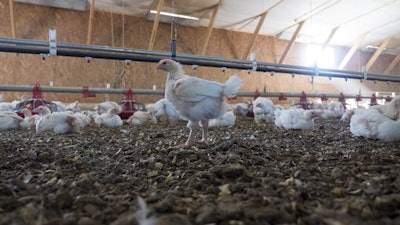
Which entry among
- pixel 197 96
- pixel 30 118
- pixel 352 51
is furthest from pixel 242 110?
pixel 352 51

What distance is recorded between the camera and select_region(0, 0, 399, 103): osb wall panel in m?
10.6

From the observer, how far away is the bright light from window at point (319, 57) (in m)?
16.2

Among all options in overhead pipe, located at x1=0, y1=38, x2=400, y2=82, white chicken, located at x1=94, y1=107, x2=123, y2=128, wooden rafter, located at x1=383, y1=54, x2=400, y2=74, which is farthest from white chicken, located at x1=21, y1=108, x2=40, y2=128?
wooden rafter, located at x1=383, y1=54, x2=400, y2=74

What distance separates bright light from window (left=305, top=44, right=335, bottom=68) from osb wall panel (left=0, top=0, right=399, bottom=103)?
4.69ft

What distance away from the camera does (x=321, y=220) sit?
957mm

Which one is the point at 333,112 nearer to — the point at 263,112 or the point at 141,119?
the point at 263,112

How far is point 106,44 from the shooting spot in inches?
469

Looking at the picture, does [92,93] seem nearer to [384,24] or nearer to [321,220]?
[321,220]

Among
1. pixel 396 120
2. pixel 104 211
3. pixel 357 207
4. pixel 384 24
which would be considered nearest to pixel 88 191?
pixel 104 211

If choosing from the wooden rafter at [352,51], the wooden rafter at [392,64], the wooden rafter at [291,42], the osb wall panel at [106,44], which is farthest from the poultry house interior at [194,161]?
the wooden rafter at [392,64]

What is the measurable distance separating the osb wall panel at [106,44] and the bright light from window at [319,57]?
143cm

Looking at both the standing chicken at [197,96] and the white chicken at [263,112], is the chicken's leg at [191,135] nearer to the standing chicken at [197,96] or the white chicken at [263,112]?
the standing chicken at [197,96]

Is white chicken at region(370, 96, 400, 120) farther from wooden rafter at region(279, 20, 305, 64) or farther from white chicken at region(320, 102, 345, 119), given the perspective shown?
wooden rafter at region(279, 20, 305, 64)

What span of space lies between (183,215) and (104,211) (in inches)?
12.3
